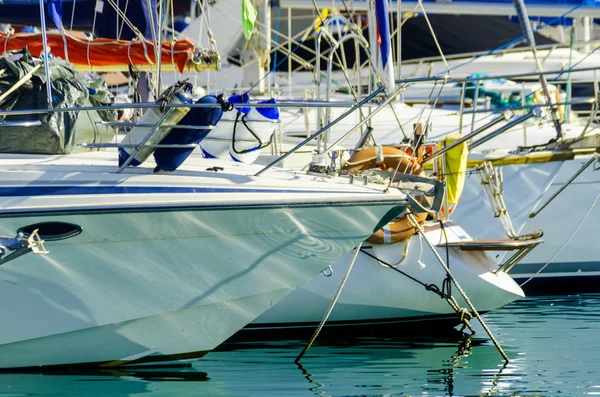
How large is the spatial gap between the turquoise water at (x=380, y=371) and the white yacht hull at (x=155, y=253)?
280 millimetres

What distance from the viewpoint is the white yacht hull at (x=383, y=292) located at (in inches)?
340

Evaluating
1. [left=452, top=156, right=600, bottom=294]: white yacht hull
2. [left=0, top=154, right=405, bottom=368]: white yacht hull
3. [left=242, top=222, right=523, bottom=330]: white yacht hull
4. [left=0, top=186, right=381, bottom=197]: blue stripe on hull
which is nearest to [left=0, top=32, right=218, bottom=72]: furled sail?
[left=242, top=222, right=523, bottom=330]: white yacht hull

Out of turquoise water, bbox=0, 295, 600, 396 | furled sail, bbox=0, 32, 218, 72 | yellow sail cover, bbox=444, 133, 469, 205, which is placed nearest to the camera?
turquoise water, bbox=0, 295, 600, 396

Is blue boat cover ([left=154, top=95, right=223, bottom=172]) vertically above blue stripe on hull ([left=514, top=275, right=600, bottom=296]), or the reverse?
blue boat cover ([left=154, top=95, right=223, bottom=172])

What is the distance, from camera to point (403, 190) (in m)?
7.04

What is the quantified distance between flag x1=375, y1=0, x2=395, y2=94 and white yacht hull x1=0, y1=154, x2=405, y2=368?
840 millimetres

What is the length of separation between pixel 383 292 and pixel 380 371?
1358 mm

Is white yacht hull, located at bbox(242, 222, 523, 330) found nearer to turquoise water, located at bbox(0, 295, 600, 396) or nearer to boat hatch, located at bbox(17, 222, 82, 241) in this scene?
turquoise water, located at bbox(0, 295, 600, 396)

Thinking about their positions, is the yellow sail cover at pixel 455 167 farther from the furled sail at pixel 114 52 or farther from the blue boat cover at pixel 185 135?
the blue boat cover at pixel 185 135

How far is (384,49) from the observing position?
745 centimetres

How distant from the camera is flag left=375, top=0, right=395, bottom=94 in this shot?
7.16 m

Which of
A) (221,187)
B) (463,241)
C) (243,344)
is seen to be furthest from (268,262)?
(463,241)

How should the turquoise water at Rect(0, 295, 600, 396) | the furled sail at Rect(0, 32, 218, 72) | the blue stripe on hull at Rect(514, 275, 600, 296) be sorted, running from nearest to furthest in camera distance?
the turquoise water at Rect(0, 295, 600, 396), the furled sail at Rect(0, 32, 218, 72), the blue stripe on hull at Rect(514, 275, 600, 296)

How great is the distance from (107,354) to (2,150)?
162cm
